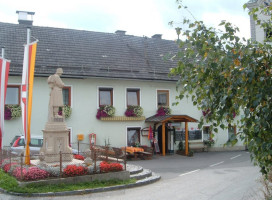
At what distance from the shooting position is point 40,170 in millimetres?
11586

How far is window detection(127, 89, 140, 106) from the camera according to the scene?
2444 centimetres

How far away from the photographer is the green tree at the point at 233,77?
400 cm

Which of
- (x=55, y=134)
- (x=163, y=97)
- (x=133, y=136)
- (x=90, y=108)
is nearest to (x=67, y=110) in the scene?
(x=90, y=108)

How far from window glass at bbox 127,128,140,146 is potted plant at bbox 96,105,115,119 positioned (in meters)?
2.07

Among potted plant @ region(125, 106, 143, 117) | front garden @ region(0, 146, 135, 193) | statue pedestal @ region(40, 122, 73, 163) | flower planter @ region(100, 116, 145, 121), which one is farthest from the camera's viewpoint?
potted plant @ region(125, 106, 143, 117)

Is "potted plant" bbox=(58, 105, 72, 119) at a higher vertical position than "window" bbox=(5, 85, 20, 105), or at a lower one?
lower

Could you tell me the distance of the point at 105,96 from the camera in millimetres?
23734

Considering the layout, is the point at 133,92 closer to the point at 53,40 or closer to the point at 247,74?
the point at 53,40

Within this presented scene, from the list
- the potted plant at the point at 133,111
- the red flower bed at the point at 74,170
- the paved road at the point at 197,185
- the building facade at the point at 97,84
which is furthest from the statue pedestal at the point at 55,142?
the potted plant at the point at 133,111

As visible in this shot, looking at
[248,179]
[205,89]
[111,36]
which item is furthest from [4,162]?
[111,36]

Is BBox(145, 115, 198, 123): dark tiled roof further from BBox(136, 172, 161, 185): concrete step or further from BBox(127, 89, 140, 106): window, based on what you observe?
BBox(136, 172, 161, 185): concrete step

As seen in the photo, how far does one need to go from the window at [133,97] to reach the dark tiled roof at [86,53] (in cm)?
116

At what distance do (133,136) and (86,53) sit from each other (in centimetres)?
696

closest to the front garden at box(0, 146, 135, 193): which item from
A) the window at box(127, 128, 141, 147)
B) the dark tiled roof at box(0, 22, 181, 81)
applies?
the dark tiled roof at box(0, 22, 181, 81)
